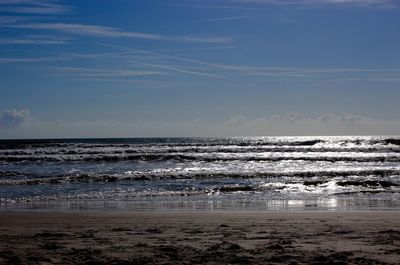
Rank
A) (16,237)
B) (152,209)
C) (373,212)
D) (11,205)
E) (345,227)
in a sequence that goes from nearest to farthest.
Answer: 1. (16,237)
2. (345,227)
3. (373,212)
4. (152,209)
5. (11,205)

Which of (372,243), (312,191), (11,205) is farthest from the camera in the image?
(312,191)

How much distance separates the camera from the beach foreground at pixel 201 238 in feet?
21.4

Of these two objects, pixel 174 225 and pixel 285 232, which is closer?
pixel 285 232

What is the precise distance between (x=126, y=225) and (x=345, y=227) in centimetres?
410

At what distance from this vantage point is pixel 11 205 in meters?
13.9

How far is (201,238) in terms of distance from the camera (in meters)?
8.10

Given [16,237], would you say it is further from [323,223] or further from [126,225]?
[323,223]

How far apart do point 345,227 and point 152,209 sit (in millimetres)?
5332

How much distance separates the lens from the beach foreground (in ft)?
21.4

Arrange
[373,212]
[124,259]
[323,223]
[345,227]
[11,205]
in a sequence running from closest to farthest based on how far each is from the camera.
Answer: [124,259], [345,227], [323,223], [373,212], [11,205]

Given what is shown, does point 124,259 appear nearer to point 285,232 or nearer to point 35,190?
point 285,232

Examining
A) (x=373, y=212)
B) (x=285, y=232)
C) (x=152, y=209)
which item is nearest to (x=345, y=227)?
(x=285, y=232)

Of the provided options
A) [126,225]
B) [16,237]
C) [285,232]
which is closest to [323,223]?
[285,232]

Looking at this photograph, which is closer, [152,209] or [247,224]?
[247,224]
